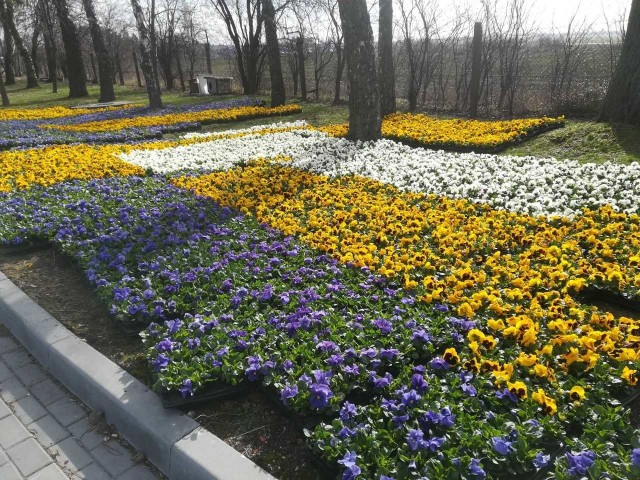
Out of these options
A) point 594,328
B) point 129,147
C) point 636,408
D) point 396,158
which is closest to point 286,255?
point 594,328

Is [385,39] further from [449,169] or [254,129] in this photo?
[449,169]

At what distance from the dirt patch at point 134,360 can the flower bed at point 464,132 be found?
7256 mm

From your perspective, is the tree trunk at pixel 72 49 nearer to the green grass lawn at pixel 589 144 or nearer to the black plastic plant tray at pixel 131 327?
the green grass lawn at pixel 589 144

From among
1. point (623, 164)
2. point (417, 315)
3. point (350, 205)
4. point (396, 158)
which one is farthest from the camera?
point (396, 158)

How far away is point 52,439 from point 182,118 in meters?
13.8

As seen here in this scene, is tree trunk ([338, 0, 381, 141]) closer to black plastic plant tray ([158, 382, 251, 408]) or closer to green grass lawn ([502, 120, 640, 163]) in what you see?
green grass lawn ([502, 120, 640, 163])

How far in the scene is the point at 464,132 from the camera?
10.5m

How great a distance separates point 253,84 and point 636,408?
2316 centimetres

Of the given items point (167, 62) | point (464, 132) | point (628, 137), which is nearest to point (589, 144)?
point (628, 137)

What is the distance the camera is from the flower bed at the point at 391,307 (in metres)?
2.52

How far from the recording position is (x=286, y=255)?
189 inches

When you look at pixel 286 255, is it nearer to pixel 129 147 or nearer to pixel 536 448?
pixel 536 448

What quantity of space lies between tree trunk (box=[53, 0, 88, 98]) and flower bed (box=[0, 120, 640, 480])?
66.9 ft

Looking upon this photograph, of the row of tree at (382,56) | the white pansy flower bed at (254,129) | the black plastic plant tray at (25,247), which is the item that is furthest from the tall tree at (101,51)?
the black plastic plant tray at (25,247)
